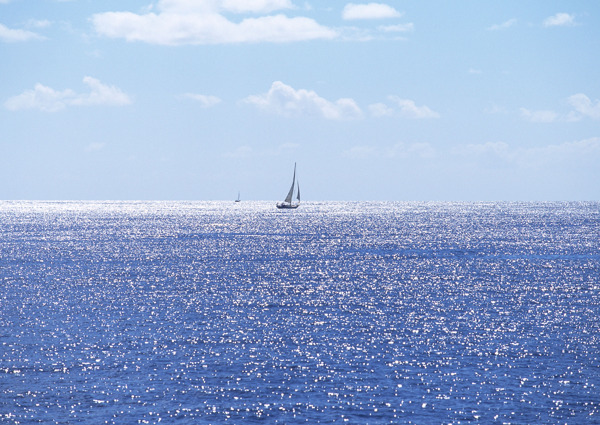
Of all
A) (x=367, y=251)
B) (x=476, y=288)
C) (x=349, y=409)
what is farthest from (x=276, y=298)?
(x=367, y=251)

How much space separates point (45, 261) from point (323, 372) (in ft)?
300

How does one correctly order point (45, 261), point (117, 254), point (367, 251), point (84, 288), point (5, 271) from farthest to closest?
point (367, 251) < point (117, 254) < point (45, 261) < point (5, 271) < point (84, 288)

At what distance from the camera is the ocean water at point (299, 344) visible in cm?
4334

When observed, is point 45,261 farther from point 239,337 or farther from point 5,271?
point 239,337

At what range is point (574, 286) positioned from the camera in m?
94.4

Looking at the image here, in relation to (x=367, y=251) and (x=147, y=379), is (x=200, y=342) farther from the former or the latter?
(x=367, y=251)

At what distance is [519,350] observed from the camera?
57312 millimetres

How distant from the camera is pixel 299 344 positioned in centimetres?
5978

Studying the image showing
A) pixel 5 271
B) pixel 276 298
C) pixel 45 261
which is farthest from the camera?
pixel 45 261

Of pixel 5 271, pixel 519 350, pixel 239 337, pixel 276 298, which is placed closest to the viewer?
pixel 519 350

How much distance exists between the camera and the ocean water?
4334 centimetres

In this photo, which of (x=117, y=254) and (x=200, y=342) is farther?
(x=117, y=254)

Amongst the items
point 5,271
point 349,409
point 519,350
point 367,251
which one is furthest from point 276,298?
point 367,251

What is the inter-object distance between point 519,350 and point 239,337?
25.2 metres
